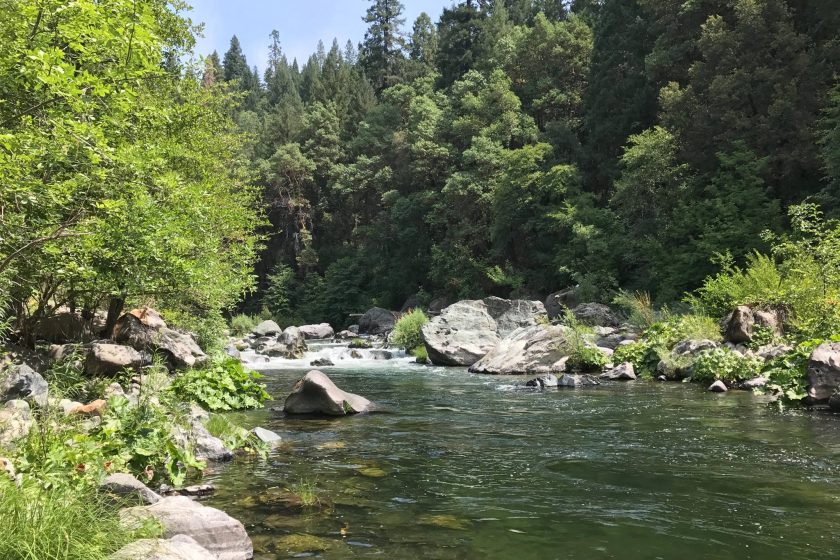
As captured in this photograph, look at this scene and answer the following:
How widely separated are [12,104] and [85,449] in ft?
11.0

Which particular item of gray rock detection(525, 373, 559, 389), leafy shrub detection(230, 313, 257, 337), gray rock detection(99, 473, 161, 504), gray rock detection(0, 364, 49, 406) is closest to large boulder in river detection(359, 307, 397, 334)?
leafy shrub detection(230, 313, 257, 337)

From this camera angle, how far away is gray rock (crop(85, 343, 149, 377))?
9734 mm

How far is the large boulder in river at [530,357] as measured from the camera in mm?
16844

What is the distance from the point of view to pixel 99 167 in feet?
23.2

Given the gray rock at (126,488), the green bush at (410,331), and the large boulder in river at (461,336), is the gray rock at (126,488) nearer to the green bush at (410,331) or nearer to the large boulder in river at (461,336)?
the large boulder in river at (461,336)

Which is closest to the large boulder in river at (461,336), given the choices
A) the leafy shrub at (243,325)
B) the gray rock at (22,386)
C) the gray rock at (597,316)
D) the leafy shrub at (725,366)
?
the gray rock at (597,316)

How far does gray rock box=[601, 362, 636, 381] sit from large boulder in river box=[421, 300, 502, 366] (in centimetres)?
527

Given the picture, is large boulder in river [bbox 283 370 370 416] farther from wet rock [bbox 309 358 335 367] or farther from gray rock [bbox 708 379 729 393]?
wet rock [bbox 309 358 335 367]

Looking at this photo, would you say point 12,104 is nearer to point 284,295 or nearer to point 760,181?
point 760,181

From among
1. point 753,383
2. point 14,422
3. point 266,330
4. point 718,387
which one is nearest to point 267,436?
point 14,422

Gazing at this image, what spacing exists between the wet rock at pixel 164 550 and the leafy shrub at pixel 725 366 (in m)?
11.5

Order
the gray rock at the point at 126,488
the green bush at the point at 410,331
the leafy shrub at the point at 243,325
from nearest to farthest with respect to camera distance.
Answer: the gray rock at the point at 126,488, the green bush at the point at 410,331, the leafy shrub at the point at 243,325

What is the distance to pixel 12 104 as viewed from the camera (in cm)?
596

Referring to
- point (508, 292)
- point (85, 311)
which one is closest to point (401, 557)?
point (85, 311)
